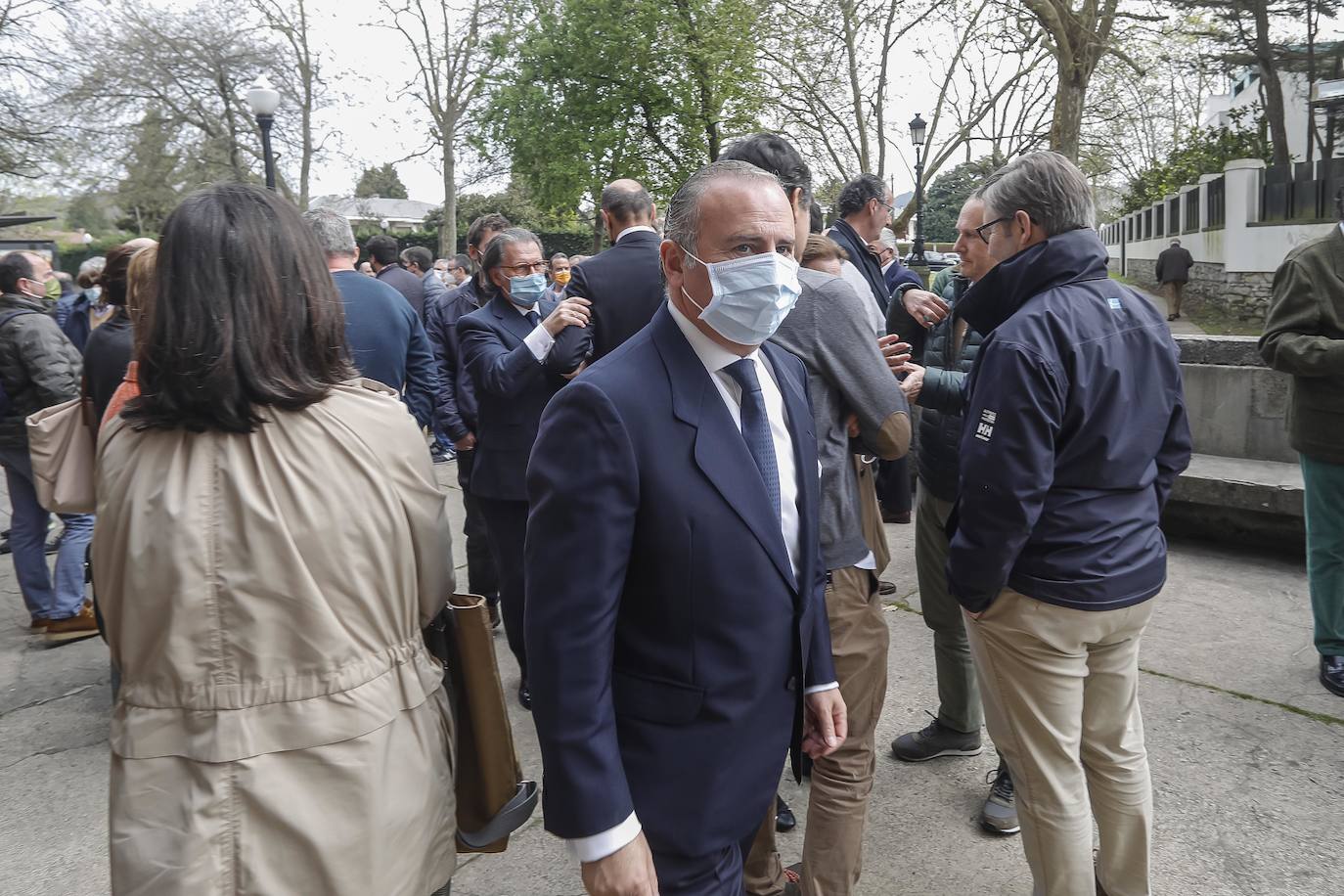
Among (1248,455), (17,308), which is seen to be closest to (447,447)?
(17,308)

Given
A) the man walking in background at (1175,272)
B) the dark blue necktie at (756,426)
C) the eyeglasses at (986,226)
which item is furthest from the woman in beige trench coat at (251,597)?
the man walking in background at (1175,272)

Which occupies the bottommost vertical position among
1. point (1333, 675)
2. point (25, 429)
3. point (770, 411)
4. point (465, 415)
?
point (1333, 675)

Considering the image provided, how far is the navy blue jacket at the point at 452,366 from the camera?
4828mm

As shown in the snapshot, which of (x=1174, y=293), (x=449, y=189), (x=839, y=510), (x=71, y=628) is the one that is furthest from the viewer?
(x=449, y=189)

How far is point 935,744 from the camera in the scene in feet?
11.6

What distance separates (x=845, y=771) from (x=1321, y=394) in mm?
2762

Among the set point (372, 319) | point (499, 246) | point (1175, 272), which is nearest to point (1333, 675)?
point (499, 246)

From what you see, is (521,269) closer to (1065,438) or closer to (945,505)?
(945,505)

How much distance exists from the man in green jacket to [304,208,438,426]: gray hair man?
3.77 metres

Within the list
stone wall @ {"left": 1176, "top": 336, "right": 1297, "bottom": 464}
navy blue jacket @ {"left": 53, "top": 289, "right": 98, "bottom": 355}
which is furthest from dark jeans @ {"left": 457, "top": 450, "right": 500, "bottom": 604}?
navy blue jacket @ {"left": 53, "top": 289, "right": 98, "bottom": 355}

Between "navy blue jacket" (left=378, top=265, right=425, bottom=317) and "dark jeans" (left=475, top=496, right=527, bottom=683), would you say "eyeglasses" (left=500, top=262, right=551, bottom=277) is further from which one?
"navy blue jacket" (left=378, top=265, right=425, bottom=317)

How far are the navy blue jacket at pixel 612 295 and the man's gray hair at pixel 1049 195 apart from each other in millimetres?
1464

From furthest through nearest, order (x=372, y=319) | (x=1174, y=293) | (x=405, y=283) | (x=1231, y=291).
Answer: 1. (x=1174, y=293)
2. (x=1231, y=291)
3. (x=405, y=283)
4. (x=372, y=319)

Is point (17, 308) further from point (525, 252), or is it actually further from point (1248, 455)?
point (1248, 455)
